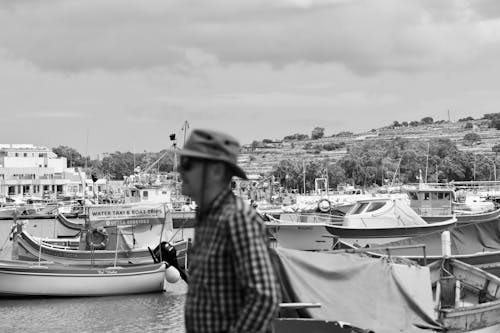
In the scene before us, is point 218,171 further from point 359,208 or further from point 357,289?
point 359,208

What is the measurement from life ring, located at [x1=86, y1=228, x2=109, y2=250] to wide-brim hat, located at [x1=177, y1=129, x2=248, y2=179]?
87.3 ft

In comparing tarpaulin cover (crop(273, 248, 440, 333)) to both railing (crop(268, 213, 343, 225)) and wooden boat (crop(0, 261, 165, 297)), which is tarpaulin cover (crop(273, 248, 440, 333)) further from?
railing (crop(268, 213, 343, 225))

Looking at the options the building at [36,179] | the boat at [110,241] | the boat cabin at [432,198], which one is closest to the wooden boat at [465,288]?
the boat at [110,241]

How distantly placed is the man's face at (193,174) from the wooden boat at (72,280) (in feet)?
73.1

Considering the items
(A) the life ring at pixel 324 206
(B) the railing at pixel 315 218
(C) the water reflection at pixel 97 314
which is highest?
(A) the life ring at pixel 324 206

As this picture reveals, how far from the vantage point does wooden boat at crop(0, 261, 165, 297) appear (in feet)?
85.3

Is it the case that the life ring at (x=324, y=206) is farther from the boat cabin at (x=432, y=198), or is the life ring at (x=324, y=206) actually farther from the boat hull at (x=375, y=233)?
the boat cabin at (x=432, y=198)

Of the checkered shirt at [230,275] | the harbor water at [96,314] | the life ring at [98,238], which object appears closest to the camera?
the checkered shirt at [230,275]

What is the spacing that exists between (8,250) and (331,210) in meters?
20.3

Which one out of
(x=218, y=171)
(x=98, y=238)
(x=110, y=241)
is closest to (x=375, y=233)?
(x=110, y=241)

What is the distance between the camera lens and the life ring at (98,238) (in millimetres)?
30719

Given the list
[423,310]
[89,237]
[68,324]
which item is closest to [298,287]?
[423,310]

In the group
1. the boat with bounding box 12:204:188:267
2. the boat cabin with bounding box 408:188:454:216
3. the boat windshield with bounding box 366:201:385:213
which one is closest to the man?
the boat with bounding box 12:204:188:267

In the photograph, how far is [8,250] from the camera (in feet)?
160
